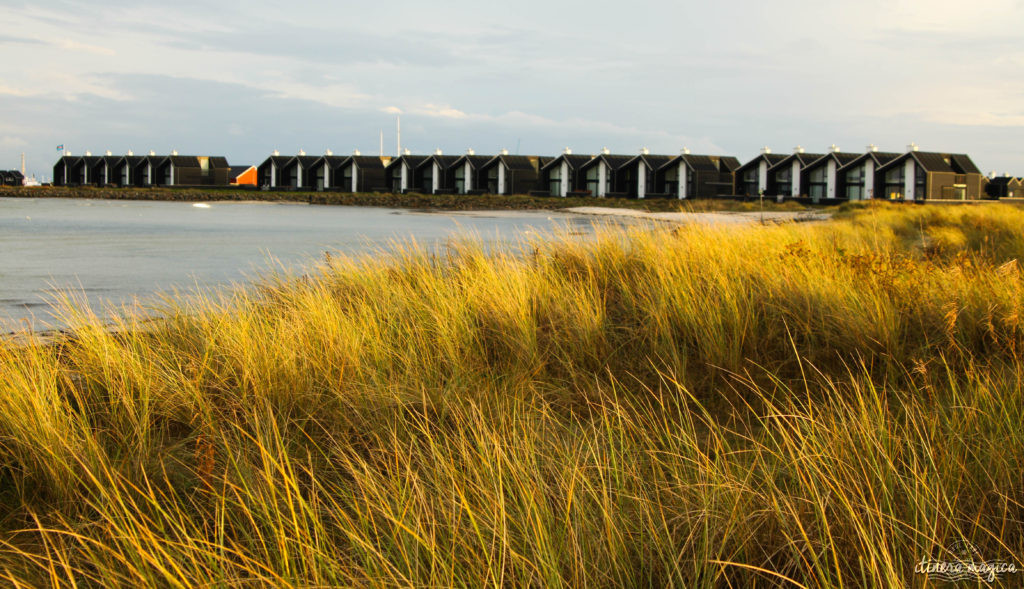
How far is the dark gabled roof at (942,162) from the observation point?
4725 cm

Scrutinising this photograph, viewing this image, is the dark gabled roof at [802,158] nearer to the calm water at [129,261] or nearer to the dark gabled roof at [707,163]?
the dark gabled roof at [707,163]

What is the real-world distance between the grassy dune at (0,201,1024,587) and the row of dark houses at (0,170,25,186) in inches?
4744

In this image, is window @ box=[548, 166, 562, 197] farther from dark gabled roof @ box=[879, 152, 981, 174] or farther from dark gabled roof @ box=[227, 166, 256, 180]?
dark gabled roof @ box=[227, 166, 256, 180]

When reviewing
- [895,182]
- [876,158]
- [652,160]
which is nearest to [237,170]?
[652,160]

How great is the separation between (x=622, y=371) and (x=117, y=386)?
246 cm

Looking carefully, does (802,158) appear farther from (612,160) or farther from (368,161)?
(368,161)

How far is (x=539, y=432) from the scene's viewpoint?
3199 millimetres

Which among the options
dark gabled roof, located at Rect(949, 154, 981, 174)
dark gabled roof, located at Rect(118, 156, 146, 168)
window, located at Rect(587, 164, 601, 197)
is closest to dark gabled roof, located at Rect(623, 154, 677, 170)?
window, located at Rect(587, 164, 601, 197)

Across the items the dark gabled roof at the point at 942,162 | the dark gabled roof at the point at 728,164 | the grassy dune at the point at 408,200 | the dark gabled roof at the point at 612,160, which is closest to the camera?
the dark gabled roof at the point at 942,162

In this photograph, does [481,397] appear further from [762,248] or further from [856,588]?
[762,248]

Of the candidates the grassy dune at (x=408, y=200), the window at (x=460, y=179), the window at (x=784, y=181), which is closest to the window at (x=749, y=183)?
the window at (x=784, y=181)

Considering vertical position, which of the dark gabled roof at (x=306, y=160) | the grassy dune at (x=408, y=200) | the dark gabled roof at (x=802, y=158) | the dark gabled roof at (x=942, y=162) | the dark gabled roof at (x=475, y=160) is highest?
the dark gabled roof at (x=306, y=160)

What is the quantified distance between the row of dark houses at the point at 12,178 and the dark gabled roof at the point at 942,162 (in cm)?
10684

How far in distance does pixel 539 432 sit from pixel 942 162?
52.4m
